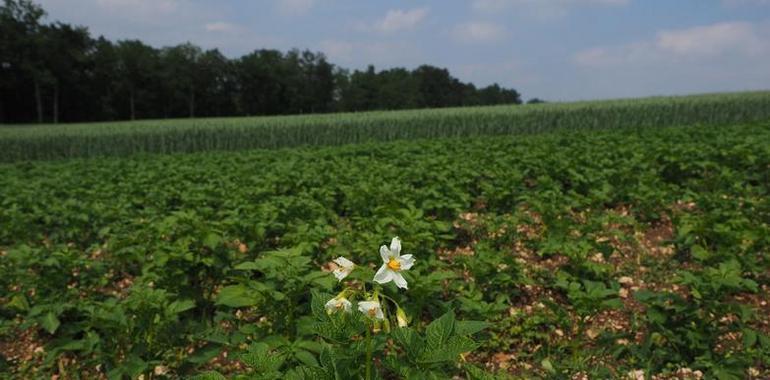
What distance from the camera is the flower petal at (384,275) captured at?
1.69 meters

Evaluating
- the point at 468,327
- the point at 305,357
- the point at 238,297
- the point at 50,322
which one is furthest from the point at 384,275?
the point at 50,322

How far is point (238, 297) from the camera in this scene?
2.85 m

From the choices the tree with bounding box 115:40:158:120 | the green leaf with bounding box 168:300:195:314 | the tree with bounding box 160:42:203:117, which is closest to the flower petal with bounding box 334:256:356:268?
the green leaf with bounding box 168:300:195:314

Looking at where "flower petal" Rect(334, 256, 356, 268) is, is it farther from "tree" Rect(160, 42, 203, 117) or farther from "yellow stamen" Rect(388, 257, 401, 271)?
"tree" Rect(160, 42, 203, 117)

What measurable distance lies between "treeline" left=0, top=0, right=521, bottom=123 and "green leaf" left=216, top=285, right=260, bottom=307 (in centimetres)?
5203

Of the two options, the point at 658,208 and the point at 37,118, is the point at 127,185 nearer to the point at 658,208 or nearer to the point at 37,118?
the point at 658,208

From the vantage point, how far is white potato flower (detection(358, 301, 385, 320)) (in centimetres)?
164

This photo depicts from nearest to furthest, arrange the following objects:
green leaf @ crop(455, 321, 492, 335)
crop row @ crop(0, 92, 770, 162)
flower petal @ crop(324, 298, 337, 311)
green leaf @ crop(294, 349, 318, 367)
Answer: flower petal @ crop(324, 298, 337, 311), green leaf @ crop(455, 321, 492, 335), green leaf @ crop(294, 349, 318, 367), crop row @ crop(0, 92, 770, 162)

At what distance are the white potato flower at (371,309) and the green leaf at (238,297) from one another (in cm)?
133

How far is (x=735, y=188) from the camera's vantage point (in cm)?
625

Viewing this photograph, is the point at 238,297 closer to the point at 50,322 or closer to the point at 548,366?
the point at 50,322

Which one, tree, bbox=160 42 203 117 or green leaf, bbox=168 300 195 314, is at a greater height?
tree, bbox=160 42 203 117

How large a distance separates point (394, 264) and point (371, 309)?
0.16m

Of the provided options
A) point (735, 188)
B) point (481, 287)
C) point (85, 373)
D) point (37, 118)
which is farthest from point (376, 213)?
point (37, 118)
